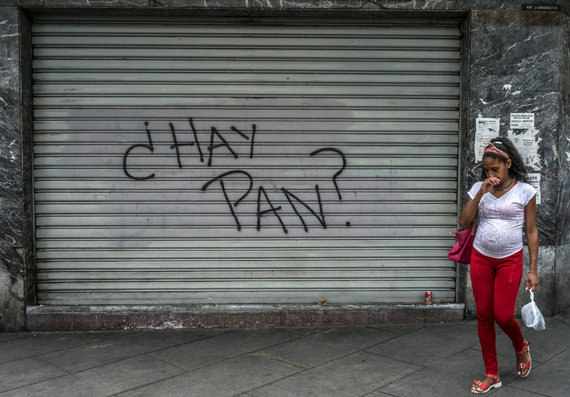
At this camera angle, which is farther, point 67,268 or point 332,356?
point 67,268

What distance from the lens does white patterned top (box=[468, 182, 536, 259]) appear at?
170 inches

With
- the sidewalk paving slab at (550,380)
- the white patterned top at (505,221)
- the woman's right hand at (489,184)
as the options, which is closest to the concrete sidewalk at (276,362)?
the sidewalk paving slab at (550,380)

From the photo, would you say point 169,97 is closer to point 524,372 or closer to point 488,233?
point 488,233

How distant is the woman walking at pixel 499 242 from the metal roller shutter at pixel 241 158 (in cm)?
203

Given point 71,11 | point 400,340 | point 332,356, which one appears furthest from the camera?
point 71,11

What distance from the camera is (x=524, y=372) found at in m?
4.60

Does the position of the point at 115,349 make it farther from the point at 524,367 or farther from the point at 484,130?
the point at 484,130

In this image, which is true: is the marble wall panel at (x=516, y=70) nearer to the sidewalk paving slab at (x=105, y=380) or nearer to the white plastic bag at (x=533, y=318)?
the white plastic bag at (x=533, y=318)

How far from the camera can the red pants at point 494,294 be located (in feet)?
14.1

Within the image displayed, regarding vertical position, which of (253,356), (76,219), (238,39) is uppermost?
(238,39)

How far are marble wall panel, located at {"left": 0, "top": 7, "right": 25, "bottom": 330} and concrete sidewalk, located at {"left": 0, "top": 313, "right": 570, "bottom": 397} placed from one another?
14.4 inches

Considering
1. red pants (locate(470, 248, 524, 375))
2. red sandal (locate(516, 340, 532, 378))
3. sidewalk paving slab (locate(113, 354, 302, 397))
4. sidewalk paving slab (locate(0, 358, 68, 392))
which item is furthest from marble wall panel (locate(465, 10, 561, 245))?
sidewalk paving slab (locate(0, 358, 68, 392))

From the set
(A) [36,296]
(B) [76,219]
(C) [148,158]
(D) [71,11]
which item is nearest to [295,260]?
(C) [148,158]

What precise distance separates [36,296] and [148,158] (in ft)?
6.26
